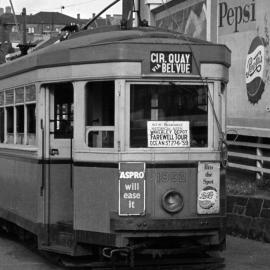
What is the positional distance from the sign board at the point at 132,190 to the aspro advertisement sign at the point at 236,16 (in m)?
5.98

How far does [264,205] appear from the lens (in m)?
9.62

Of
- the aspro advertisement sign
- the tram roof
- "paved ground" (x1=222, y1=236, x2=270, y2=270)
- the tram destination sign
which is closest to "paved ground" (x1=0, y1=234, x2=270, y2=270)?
"paved ground" (x1=222, y1=236, x2=270, y2=270)

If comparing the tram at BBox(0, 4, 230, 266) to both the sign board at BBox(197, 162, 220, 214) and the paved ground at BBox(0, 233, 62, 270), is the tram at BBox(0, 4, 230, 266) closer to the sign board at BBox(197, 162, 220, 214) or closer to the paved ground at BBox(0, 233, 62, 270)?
the sign board at BBox(197, 162, 220, 214)

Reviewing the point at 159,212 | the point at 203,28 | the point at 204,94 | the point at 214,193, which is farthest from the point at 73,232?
the point at 203,28

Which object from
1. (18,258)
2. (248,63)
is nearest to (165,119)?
(18,258)

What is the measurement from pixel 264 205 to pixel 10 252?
372 centimetres

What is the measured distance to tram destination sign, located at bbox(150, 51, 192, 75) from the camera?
675 centimetres

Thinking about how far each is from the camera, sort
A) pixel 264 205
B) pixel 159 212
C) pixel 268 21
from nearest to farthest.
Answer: pixel 159 212
pixel 264 205
pixel 268 21

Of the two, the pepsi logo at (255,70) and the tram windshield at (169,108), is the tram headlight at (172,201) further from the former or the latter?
the pepsi logo at (255,70)

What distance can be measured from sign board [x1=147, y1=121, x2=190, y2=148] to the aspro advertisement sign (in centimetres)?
554

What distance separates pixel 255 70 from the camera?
11.7 m

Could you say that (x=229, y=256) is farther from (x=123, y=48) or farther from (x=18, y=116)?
(x=123, y=48)

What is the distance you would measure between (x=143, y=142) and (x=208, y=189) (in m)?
0.84

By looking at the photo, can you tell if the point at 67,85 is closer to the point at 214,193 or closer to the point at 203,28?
the point at 214,193
